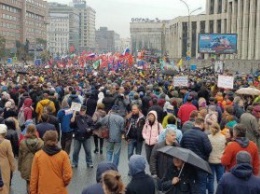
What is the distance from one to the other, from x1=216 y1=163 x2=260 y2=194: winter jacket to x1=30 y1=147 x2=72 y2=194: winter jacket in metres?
2.18

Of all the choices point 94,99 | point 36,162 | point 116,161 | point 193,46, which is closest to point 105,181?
point 36,162

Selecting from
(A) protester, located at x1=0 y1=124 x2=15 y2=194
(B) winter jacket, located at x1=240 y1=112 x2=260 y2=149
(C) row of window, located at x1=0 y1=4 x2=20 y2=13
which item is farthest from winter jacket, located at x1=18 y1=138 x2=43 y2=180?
(C) row of window, located at x1=0 y1=4 x2=20 y2=13

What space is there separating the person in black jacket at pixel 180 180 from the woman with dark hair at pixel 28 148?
2.58m

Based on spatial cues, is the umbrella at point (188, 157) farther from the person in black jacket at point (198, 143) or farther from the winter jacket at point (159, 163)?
the person in black jacket at point (198, 143)

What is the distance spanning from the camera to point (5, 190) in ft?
26.7

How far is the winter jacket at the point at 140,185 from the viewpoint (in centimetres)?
594

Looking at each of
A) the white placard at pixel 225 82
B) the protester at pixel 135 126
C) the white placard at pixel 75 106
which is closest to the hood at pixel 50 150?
the protester at pixel 135 126

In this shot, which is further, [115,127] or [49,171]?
[115,127]

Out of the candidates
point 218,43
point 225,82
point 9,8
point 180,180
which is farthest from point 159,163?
point 9,8

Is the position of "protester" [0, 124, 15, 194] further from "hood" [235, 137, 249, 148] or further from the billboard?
the billboard

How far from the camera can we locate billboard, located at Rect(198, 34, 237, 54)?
1900 inches

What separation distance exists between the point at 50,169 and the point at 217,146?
3224mm

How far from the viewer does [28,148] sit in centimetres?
869

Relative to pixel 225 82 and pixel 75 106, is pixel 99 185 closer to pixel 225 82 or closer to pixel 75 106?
pixel 75 106
